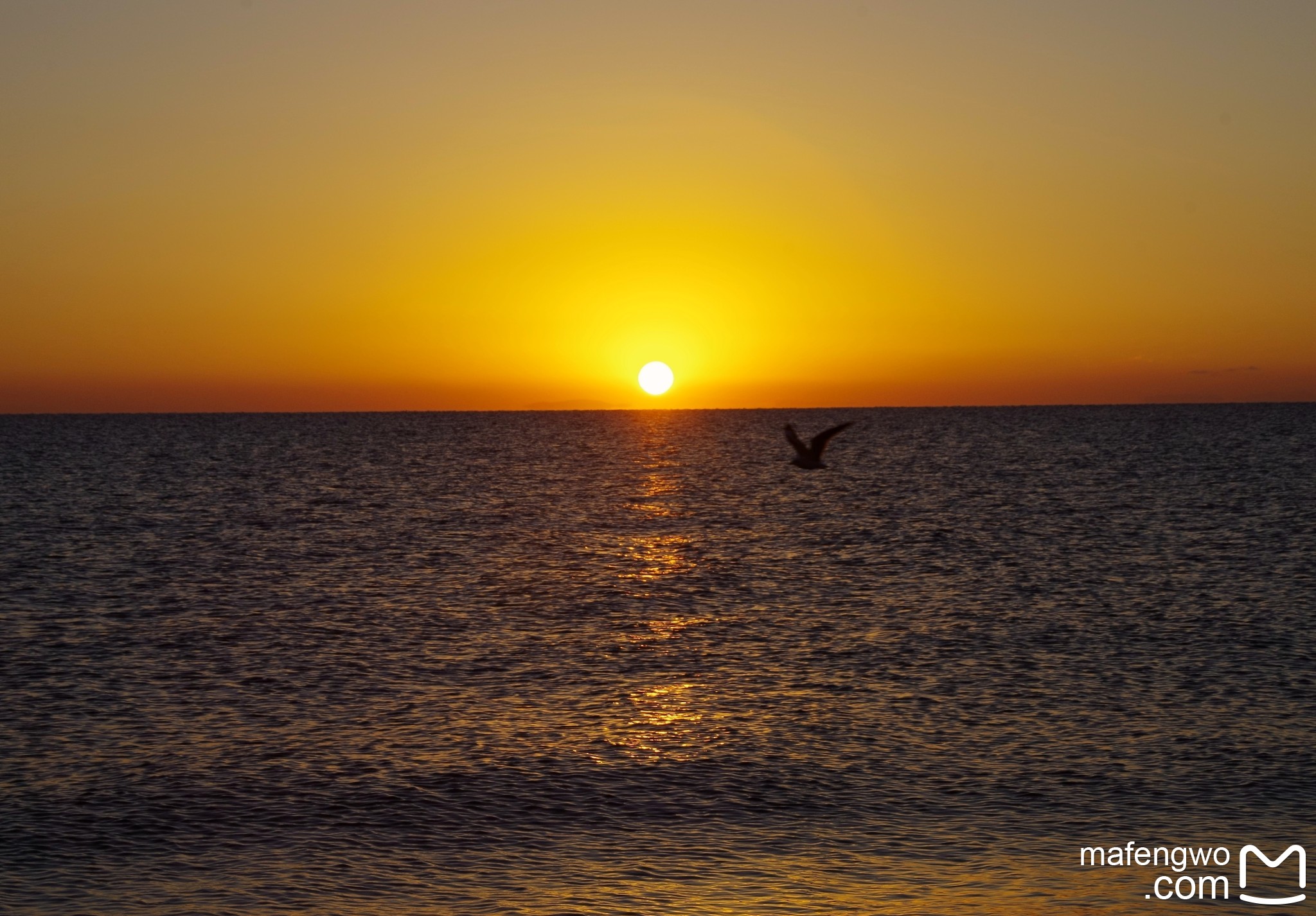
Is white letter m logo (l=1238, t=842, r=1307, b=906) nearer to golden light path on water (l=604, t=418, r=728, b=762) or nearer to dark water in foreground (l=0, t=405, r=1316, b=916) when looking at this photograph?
dark water in foreground (l=0, t=405, r=1316, b=916)

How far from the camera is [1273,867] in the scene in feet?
58.3

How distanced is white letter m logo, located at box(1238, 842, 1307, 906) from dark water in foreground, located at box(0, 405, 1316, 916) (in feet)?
0.62

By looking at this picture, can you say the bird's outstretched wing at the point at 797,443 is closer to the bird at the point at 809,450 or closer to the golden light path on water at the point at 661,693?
the bird at the point at 809,450

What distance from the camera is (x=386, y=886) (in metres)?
17.5

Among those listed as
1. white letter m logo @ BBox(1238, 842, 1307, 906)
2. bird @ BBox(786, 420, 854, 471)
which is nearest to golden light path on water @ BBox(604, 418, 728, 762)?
bird @ BBox(786, 420, 854, 471)

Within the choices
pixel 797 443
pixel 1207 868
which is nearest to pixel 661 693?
pixel 797 443

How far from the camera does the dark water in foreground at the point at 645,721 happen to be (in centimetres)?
1797

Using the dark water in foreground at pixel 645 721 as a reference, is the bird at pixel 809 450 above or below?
above

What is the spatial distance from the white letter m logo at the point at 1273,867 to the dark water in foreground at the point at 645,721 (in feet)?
0.62

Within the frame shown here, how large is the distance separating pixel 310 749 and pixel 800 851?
9752 mm

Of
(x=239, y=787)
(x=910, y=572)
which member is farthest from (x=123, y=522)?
(x=239, y=787)

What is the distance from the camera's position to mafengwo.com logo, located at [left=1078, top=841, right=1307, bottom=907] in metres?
16.9

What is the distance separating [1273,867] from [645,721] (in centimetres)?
1189

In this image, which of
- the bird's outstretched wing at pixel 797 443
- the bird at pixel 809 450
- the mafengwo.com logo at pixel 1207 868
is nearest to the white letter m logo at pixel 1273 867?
the mafengwo.com logo at pixel 1207 868
